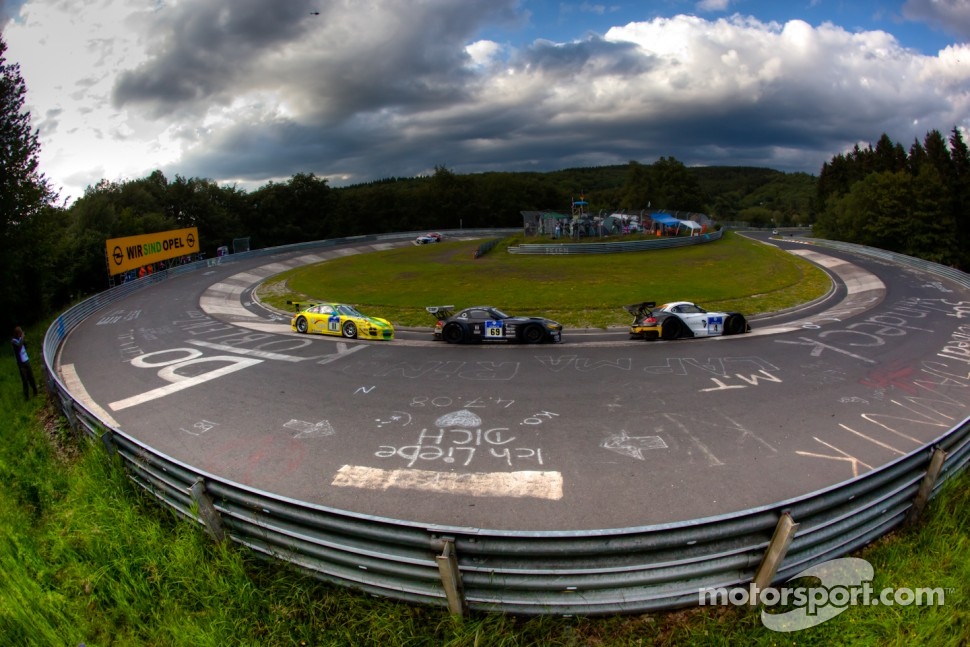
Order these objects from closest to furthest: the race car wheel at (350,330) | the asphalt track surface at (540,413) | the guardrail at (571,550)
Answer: the guardrail at (571,550) → the asphalt track surface at (540,413) → the race car wheel at (350,330)

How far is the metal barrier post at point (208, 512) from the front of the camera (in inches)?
224

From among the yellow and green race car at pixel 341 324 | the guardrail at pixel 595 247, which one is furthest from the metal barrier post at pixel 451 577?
the guardrail at pixel 595 247

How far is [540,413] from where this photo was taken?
11.3m

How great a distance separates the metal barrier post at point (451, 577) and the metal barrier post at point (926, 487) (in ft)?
17.9

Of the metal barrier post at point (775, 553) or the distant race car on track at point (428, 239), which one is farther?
the distant race car on track at point (428, 239)

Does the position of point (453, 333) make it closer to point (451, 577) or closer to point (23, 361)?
point (23, 361)

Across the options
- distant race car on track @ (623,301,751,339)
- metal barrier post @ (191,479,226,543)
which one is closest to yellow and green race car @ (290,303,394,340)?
distant race car on track @ (623,301,751,339)

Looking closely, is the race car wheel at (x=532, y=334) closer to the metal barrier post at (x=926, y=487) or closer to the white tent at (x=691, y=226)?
the metal barrier post at (x=926, y=487)

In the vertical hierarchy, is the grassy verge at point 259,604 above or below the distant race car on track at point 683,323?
below

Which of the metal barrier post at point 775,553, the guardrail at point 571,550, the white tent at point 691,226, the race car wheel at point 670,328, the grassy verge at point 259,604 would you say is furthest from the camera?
the white tent at point 691,226

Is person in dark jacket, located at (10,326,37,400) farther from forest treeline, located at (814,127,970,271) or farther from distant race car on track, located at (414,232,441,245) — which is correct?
forest treeline, located at (814,127,970,271)

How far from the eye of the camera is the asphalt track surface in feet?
25.7

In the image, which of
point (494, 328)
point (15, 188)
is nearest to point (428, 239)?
point (15, 188)

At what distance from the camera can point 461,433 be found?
10.3m
